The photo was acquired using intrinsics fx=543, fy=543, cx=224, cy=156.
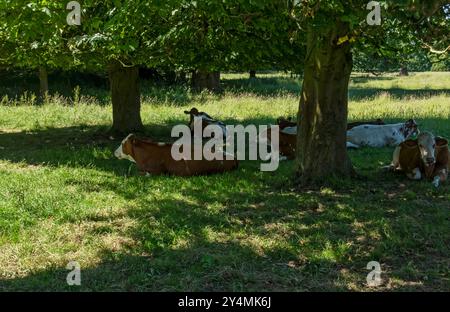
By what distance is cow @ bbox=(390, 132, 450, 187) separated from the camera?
30.8 ft

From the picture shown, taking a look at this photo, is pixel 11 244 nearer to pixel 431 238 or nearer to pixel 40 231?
pixel 40 231

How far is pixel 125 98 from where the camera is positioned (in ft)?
47.0

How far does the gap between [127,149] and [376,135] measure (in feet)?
20.5

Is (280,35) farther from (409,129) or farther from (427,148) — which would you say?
(409,129)

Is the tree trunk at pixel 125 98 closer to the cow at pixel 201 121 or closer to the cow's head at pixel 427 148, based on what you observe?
the cow at pixel 201 121

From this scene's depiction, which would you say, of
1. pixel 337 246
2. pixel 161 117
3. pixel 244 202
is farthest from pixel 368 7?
pixel 161 117

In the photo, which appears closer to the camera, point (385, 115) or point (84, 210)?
point (84, 210)

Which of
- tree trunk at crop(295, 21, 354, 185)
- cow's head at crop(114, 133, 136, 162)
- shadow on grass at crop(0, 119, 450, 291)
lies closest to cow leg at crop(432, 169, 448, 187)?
shadow on grass at crop(0, 119, 450, 291)

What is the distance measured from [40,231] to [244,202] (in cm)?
297

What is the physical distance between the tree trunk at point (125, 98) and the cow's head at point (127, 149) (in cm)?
324

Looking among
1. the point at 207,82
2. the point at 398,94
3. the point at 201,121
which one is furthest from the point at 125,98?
the point at 398,94

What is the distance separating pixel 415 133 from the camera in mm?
13914

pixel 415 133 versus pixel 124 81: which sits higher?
pixel 124 81
